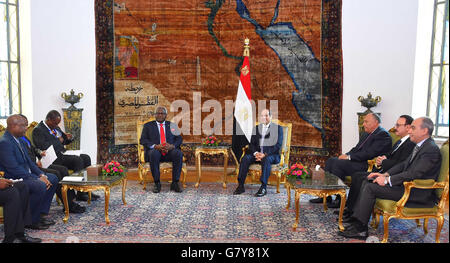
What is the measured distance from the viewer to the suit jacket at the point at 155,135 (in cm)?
681

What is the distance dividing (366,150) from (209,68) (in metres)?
4.17

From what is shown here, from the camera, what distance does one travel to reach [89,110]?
794cm

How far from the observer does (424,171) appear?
4.04m

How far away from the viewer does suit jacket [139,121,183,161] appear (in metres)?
6.81

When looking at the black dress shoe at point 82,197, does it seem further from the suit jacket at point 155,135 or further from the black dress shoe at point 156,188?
the suit jacket at point 155,135

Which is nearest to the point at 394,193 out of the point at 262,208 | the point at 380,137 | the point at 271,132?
the point at 380,137

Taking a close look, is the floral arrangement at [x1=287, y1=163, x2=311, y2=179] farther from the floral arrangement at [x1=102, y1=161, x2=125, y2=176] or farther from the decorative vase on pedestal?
the decorative vase on pedestal

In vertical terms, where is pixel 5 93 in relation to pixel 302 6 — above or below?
below

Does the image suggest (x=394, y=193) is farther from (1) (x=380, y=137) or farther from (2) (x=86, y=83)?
(2) (x=86, y=83)

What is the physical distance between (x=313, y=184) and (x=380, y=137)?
5.00 feet

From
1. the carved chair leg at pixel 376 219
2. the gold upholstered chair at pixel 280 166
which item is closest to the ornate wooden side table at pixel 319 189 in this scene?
the carved chair leg at pixel 376 219

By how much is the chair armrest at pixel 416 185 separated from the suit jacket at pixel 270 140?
2.76 meters

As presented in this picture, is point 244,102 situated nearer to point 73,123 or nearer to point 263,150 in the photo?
point 263,150

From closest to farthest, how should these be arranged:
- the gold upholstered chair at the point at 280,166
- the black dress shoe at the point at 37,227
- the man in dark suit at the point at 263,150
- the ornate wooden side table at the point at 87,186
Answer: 1. the black dress shoe at the point at 37,227
2. the ornate wooden side table at the point at 87,186
3. the man in dark suit at the point at 263,150
4. the gold upholstered chair at the point at 280,166
